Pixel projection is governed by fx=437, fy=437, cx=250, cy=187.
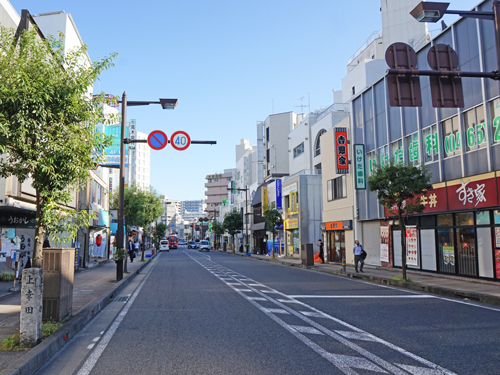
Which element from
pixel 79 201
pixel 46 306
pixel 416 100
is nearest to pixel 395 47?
pixel 416 100

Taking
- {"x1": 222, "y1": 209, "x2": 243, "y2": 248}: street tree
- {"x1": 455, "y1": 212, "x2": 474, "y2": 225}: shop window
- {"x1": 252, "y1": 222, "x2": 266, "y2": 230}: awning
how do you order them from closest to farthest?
{"x1": 455, "y1": 212, "x2": 474, "y2": 225}: shop window
{"x1": 252, "y1": 222, "x2": 266, "y2": 230}: awning
{"x1": 222, "y1": 209, "x2": 243, "y2": 248}: street tree

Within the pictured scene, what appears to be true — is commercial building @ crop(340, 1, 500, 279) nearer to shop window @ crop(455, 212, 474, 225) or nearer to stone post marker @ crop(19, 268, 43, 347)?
shop window @ crop(455, 212, 474, 225)

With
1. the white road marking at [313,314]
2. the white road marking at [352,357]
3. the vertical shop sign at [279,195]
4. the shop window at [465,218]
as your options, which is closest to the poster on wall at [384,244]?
the shop window at [465,218]

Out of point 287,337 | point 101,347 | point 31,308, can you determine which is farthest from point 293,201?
point 31,308

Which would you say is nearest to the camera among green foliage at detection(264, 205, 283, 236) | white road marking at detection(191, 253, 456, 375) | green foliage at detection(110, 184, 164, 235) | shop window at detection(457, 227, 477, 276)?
white road marking at detection(191, 253, 456, 375)

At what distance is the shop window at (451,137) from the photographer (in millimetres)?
19188

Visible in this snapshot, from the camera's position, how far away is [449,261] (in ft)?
65.9

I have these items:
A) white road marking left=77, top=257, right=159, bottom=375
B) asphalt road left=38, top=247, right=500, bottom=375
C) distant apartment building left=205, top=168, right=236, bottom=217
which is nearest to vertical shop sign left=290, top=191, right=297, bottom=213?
asphalt road left=38, top=247, right=500, bottom=375

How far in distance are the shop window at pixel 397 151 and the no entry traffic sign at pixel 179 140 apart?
13081 millimetres

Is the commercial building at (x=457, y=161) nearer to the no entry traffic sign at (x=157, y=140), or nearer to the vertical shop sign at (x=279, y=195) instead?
the no entry traffic sign at (x=157, y=140)

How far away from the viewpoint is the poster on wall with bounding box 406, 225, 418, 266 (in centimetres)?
2300

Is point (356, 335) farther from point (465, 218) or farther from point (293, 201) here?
point (293, 201)

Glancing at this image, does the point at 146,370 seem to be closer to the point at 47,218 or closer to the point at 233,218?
the point at 47,218

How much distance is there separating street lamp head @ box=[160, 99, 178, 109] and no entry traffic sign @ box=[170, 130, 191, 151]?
2061mm
